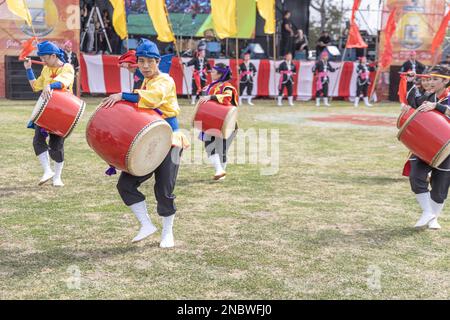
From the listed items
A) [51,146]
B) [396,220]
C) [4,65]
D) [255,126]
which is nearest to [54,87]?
[51,146]

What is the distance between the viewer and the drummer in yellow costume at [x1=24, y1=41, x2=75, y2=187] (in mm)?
5945

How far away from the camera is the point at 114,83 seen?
17172 millimetres

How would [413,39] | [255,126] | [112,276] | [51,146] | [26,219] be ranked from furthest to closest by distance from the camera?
1. [413,39]
2. [255,126]
3. [51,146]
4. [26,219]
5. [112,276]

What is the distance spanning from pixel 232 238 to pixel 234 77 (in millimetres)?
12944

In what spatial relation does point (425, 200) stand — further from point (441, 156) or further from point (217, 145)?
point (217, 145)

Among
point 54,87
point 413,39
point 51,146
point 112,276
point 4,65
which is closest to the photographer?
point 112,276

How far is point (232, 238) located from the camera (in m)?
4.74

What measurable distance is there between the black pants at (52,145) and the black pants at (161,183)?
214 cm

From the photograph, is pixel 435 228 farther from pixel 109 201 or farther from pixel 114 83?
pixel 114 83

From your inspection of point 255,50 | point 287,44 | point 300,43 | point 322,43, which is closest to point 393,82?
point 322,43

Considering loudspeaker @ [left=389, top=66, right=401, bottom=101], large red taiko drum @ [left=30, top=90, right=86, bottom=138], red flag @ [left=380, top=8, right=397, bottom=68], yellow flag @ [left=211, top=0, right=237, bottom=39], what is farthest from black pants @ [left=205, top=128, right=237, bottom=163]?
loudspeaker @ [left=389, top=66, right=401, bottom=101]

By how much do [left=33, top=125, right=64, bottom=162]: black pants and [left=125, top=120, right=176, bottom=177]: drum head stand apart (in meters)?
2.39

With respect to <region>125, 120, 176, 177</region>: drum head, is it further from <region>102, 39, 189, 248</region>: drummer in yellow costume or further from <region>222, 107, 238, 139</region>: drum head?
<region>222, 107, 238, 139</region>: drum head

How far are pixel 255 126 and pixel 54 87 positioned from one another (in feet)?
21.9
